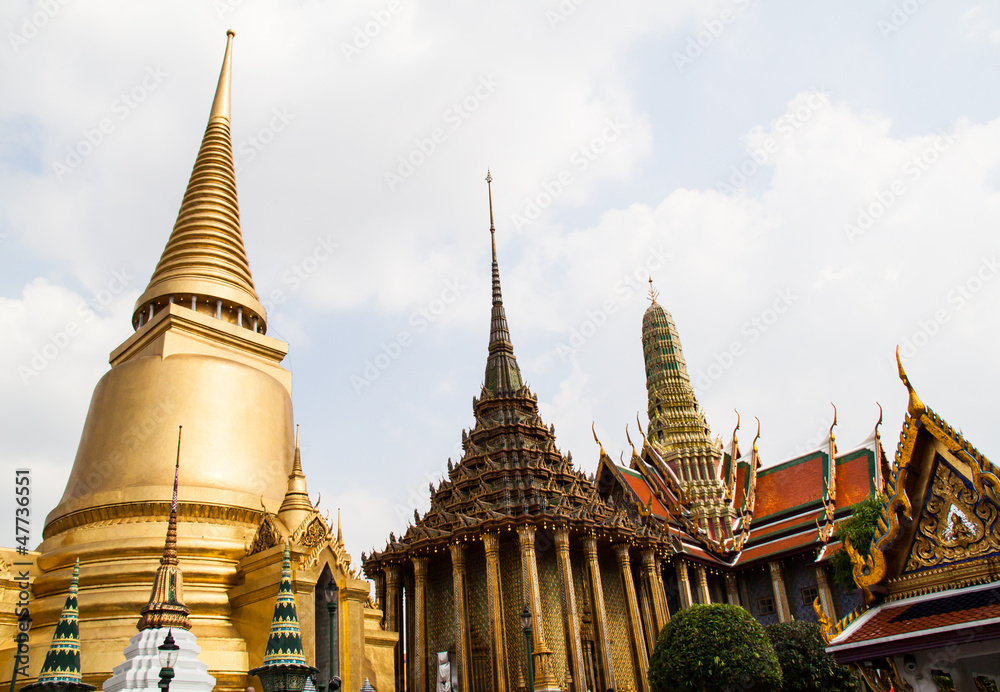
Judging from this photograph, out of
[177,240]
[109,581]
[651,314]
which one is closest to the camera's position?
[109,581]

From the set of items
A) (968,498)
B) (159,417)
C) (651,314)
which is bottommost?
(968,498)

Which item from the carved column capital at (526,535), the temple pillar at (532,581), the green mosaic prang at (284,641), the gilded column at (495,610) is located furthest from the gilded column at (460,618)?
the green mosaic prang at (284,641)

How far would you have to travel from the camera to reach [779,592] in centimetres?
3002

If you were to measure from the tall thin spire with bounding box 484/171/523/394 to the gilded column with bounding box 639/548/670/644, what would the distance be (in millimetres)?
7819

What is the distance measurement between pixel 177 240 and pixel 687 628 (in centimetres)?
1690

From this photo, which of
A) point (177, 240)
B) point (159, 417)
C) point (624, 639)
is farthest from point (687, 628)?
point (177, 240)

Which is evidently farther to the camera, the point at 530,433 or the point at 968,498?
the point at 530,433

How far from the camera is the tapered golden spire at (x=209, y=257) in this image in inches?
808

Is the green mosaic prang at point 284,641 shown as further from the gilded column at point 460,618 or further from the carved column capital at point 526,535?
the gilded column at point 460,618

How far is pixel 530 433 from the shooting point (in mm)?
28578

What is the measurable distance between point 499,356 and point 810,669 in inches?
630

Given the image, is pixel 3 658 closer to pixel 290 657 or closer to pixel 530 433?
pixel 290 657

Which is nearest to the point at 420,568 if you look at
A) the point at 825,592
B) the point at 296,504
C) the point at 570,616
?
the point at 570,616

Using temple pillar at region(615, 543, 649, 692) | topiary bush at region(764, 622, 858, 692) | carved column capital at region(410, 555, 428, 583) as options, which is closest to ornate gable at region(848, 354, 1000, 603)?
topiary bush at region(764, 622, 858, 692)
